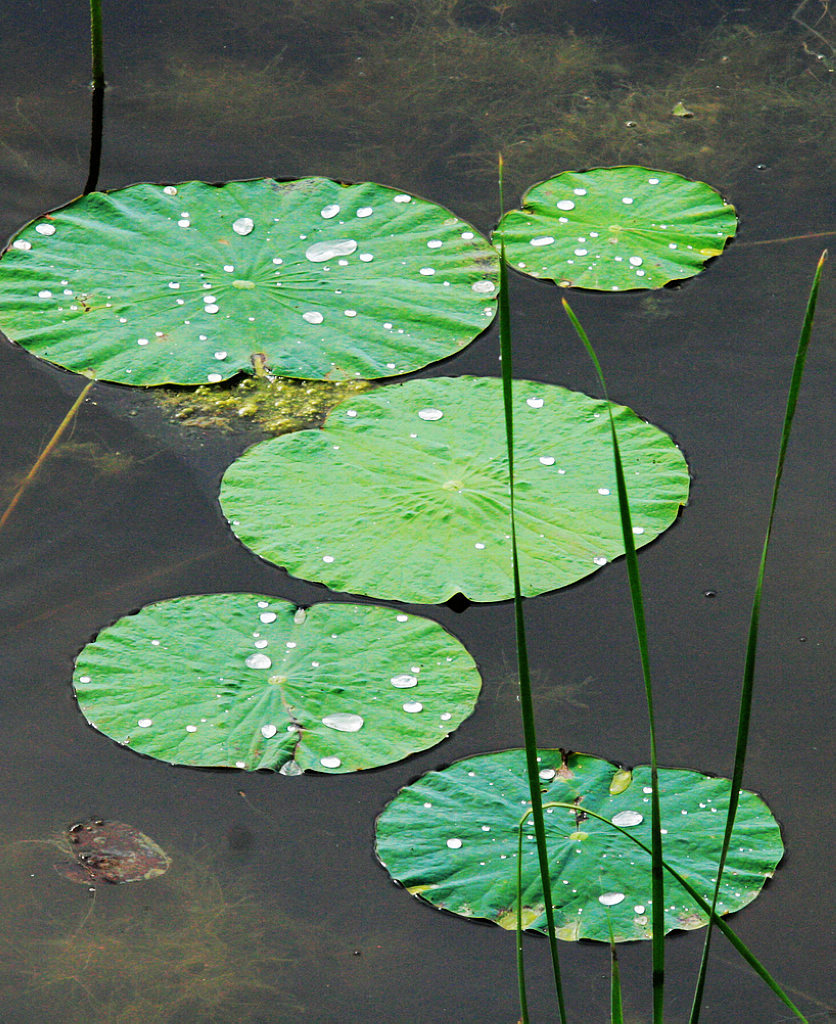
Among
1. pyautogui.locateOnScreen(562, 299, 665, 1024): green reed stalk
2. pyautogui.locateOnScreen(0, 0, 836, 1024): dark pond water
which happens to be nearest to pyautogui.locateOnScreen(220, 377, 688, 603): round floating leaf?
pyautogui.locateOnScreen(0, 0, 836, 1024): dark pond water

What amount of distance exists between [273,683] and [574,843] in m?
0.54

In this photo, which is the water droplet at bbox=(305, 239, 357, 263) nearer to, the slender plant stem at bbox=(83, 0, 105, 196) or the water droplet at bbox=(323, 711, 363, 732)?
the slender plant stem at bbox=(83, 0, 105, 196)

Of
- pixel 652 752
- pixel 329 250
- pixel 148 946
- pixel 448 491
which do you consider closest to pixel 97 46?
pixel 329 250

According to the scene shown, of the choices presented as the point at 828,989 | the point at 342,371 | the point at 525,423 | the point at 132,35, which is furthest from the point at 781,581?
the point at 132,35

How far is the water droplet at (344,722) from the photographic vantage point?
195 cm

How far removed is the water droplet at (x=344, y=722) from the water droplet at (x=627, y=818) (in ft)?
1.37

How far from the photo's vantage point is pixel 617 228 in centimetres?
295

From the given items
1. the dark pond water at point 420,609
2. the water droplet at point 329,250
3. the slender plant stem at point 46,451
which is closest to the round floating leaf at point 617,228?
the dark pond water at point 420,609

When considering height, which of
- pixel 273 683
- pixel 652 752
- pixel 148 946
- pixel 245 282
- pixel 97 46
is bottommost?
pixel 148 946

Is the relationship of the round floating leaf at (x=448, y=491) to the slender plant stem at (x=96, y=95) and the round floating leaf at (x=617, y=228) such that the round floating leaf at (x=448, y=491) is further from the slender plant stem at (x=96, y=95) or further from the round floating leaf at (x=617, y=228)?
the slender plant stem at (x=96, y=95)

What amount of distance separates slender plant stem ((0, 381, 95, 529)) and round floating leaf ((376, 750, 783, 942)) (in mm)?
956

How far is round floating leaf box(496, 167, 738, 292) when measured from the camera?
285 cm

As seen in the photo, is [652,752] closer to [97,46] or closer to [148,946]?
[148,946]

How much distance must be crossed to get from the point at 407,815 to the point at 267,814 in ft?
0.70
